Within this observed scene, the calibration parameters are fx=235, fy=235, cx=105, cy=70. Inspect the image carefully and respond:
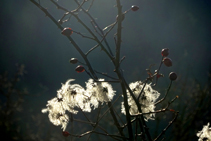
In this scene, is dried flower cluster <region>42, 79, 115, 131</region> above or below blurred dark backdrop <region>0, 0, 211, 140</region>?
below

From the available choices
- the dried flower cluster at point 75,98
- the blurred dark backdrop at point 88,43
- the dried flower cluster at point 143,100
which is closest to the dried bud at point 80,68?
the dried flower cluster at point 75,98

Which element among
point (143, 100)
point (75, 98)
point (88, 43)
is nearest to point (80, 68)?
point (75, 98)

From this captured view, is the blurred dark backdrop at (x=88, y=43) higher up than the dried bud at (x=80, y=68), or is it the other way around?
the blurred dark backdrop at (x=88, y=43)

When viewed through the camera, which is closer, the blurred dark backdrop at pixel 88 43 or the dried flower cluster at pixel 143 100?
the dried flower cluster at pixel 143 100

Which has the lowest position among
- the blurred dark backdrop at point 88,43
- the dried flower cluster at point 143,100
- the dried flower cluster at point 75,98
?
the dried flower cluster at point 75,98

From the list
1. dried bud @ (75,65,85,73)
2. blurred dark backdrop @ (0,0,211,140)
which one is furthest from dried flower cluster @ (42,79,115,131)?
blurred dark backdrop @ (0,0,211,140)

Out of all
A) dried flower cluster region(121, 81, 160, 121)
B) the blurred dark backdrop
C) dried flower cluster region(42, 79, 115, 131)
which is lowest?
dried flower cluster region(42, 79, 115, 131)

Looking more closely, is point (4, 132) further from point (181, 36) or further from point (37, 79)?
point (181, 36)

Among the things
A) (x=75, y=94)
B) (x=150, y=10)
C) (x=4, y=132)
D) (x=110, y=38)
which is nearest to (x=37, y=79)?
(x=110, y=38)

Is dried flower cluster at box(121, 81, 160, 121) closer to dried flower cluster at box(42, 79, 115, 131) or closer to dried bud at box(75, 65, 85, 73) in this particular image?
dried flower cluster at box(42, 79, 115, 131)

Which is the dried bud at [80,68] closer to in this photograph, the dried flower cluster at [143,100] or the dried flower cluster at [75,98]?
the dried flower cluster at [75,98]
